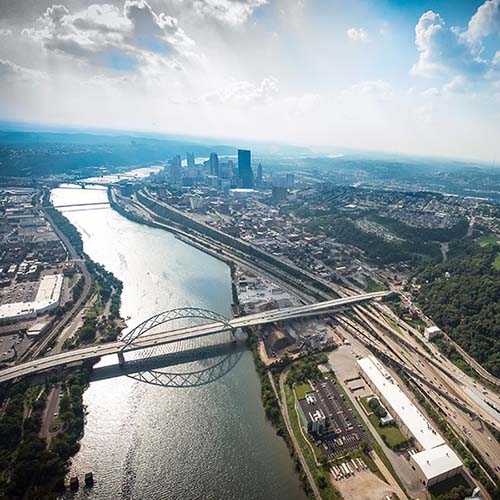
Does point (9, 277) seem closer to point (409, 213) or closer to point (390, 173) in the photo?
point (409, 213)

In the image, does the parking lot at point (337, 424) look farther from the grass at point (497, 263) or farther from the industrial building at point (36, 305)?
the grass at point (497, 263)

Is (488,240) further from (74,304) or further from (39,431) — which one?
(39,431)

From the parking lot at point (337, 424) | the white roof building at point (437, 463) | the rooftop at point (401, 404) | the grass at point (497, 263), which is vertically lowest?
the parking lot at point (337, 424)

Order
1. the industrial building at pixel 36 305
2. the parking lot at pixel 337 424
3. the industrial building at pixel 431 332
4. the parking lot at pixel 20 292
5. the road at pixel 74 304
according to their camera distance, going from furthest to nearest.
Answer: the parking lot at pixel 20 292
the industrial building at pixel 36 305
the industrial building at pixel 431 332
the road at pixel 74 304
the parking lot at pixel 337 424

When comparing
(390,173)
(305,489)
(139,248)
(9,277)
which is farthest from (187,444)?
(390,173)

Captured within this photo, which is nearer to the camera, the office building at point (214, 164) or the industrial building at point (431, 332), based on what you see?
the industrial building at point (431, 332)

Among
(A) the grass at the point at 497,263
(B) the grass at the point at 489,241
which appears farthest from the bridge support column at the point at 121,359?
(B) the grass at the point at 489,241

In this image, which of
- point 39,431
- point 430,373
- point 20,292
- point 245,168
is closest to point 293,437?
point 430,373
